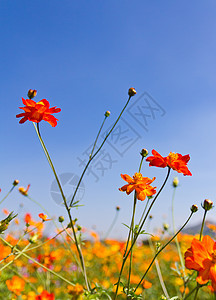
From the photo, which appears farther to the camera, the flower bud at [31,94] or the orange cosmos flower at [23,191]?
the orange cosmos flower at [23,191]

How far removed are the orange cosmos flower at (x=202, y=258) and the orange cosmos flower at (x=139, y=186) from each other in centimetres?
27

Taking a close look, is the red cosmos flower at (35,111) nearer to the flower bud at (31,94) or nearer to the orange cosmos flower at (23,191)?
the flower bud at (31,94)

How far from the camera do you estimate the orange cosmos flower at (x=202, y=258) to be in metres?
0.70

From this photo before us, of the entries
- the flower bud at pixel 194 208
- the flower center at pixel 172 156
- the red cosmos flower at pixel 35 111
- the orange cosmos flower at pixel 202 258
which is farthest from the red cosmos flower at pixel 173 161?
the red cosmos flower at pixel 35 111

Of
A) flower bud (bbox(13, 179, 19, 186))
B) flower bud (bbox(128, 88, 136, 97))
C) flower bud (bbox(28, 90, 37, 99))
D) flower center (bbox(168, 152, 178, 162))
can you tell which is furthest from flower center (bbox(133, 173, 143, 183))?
flower bud (bbox(13, 179, 19, 186))

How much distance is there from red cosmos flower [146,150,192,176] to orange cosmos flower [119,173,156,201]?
0.06 m

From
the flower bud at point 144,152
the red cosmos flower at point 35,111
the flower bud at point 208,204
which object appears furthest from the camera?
the flower bud at point 144,152

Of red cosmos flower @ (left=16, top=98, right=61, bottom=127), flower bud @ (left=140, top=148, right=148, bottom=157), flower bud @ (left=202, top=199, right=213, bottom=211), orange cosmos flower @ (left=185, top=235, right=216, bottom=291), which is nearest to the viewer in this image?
orange cosmos flower @ (left=185, top=235, right=216, bottom=291)

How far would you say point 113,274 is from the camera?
3.29 meters

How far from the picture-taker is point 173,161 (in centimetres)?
97

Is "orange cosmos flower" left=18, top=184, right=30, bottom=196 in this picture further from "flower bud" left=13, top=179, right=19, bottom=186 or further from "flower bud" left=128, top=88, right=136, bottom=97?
"flower bud" left=128, top=88, right=136, bottom=97

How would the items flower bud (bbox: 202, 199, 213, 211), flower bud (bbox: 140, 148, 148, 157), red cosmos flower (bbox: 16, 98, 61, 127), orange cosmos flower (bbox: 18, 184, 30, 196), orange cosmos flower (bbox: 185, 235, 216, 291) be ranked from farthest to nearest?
orange cosmos flower (bbox: 18, 184, 30, 196) < flower bud (bbox: 140, 148, 148, 157) < red cosmos flower (bbox: 16, 98, 61, 127) < flower bud (bbox: 202, 199, 213, 211) < orange cosmos flower (bbox: 185, 235, 216, 291)

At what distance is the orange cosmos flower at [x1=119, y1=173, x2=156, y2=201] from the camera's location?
98 centimetres

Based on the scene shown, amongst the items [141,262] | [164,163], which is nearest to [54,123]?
[164,163]
